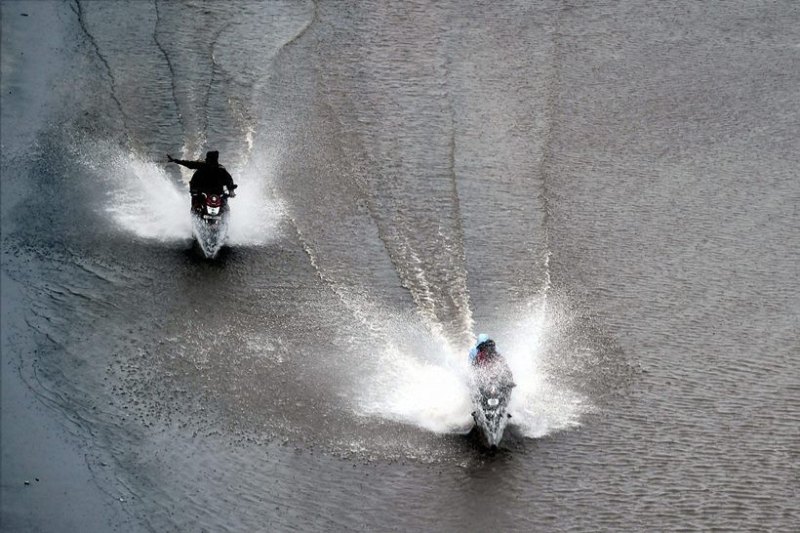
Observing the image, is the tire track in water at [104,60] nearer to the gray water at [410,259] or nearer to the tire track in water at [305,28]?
the gray water at [410,259]

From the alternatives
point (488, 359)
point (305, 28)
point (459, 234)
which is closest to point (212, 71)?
point (305, 28)

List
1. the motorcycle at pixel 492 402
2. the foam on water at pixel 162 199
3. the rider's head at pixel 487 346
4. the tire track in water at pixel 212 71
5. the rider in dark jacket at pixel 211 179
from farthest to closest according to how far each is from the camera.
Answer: the tire track in water at pixel 212 71
the foam on water at pixel 162 199
the rider in dark jacket at pixel 211 179
the rider's head at pixel 487 346
the motorcycle at pixel 492 402

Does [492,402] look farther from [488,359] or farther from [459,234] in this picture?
[459,234]

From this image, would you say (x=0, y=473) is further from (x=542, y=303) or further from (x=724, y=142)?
(x=724, y=142)

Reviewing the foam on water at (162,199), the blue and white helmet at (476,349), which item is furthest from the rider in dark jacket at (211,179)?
the blue and white helmet at (476,349)

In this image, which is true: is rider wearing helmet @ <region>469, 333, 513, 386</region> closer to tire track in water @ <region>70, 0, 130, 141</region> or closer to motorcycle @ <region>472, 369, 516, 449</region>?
motorcycle @ <region>472, 369, 516, 449</region>

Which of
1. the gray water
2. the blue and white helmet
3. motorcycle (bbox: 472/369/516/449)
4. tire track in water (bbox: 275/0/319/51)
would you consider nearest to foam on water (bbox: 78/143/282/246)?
the gray water
